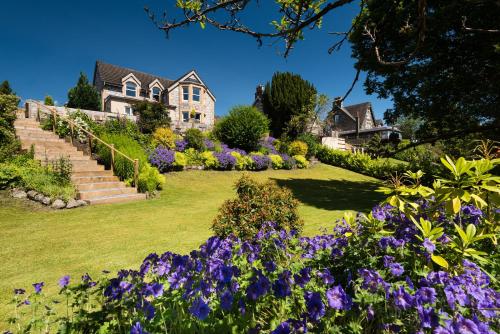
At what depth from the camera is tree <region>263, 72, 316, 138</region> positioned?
29297 millimetres

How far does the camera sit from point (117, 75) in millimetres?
35500

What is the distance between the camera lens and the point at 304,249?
2951 mm

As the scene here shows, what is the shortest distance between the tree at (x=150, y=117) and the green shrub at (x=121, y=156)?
6427 millimetres

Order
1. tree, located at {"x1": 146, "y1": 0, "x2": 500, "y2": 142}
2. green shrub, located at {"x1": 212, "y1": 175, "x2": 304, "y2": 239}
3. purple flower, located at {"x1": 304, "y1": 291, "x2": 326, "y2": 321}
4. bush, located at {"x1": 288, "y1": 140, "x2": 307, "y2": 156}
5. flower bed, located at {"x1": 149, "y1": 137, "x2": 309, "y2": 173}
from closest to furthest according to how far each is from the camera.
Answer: purple flower, located at {"x1": 304, "y1": 291, "x2": 326, "y2": 321} < green shrub, located at {"x1": 212, "y1": 175, "x2": 304, "y2": 239} < tree, located at {"x1": 146, "y1": 0, "x2": 500, "y2": 142} < flower bed, located at {"x1": 149, "y1": 137, "x2": 309, "y2": 173} < bush, located at {"x1": 288, "y1": 140, "x2": 307, "y2": 156}

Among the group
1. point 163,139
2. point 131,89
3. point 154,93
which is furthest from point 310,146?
point 131,89

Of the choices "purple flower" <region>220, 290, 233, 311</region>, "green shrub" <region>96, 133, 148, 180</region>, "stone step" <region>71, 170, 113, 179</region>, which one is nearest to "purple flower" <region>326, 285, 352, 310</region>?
"purple flower" <region>220, 290, 233, 311</region>

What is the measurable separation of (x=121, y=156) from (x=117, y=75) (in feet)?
100

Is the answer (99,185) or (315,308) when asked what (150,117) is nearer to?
(99,185)

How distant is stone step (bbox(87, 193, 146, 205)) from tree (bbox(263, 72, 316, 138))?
2108 centimetres

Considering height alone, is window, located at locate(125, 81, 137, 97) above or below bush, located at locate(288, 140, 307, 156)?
above

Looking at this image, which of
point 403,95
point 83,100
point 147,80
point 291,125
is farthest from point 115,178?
point 147,80

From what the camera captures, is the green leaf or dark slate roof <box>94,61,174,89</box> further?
dark slate roof <box>94,61,174,89</box>

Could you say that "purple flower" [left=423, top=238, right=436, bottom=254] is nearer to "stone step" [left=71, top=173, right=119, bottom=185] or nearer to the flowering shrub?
the flowering shrub

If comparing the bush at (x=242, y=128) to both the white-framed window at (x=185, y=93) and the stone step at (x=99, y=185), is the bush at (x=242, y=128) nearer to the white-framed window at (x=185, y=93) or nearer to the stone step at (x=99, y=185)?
the stone step at (x=99, y=185)
